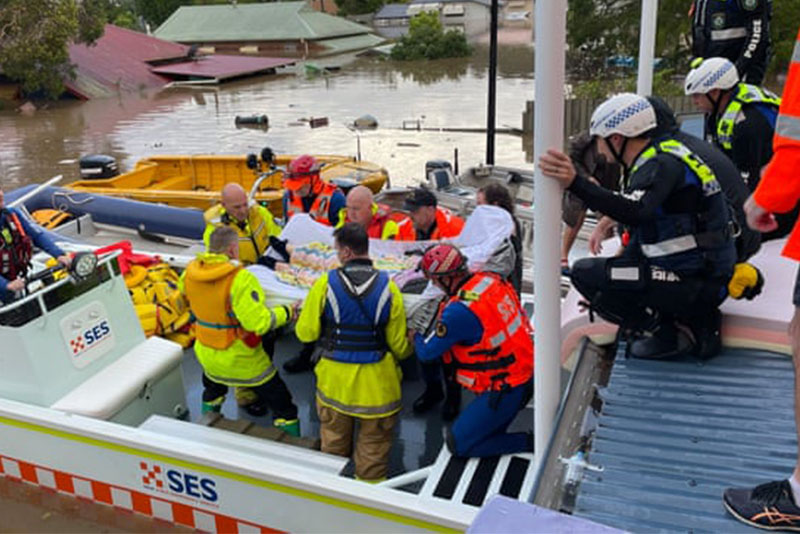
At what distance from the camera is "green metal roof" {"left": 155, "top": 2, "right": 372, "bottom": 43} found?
54281mm

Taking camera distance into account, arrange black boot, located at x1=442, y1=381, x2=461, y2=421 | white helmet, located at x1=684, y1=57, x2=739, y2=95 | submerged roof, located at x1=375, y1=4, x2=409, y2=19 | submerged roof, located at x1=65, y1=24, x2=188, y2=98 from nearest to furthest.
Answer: white helmet, located at x1=684, y1=57, x2=739, y2=95
black boot, located at x1=442, y1=381, x2=461, y2=421
submerged roof, located at x1=65, y1=24, x2=188, y2=98
submerged roof, located at x1=375, y1=4, x2=409, y2=19

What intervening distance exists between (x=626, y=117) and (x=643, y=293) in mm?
802

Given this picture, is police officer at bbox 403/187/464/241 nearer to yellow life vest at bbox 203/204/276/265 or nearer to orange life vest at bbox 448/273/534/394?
yellow life vest at bbox 203/204/276/265

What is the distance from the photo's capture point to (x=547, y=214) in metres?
2.48

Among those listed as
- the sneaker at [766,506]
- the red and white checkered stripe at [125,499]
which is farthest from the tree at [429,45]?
the sneaker at [766,506]

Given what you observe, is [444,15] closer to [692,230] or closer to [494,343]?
[494,343]

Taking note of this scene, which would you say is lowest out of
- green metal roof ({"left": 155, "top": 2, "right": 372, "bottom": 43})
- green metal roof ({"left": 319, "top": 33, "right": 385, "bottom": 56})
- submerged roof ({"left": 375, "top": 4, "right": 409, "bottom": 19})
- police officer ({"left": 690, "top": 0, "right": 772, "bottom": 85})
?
police officer ({"left": 690, "top": 0, "right": 772, "bottom": 85})

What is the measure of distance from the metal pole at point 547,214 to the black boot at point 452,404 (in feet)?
6.33

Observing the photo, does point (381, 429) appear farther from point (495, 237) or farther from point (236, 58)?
point (236, 58)

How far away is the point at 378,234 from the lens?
18.2 ft

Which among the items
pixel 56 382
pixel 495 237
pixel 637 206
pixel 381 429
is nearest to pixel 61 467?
pixel 56 382

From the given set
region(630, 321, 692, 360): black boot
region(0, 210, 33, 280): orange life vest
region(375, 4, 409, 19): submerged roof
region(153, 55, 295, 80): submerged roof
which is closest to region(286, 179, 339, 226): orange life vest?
region(0, 210, 33, 280): orange life vest

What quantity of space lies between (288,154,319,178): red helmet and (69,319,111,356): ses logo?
2.31 meters

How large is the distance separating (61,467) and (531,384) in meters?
2.89
